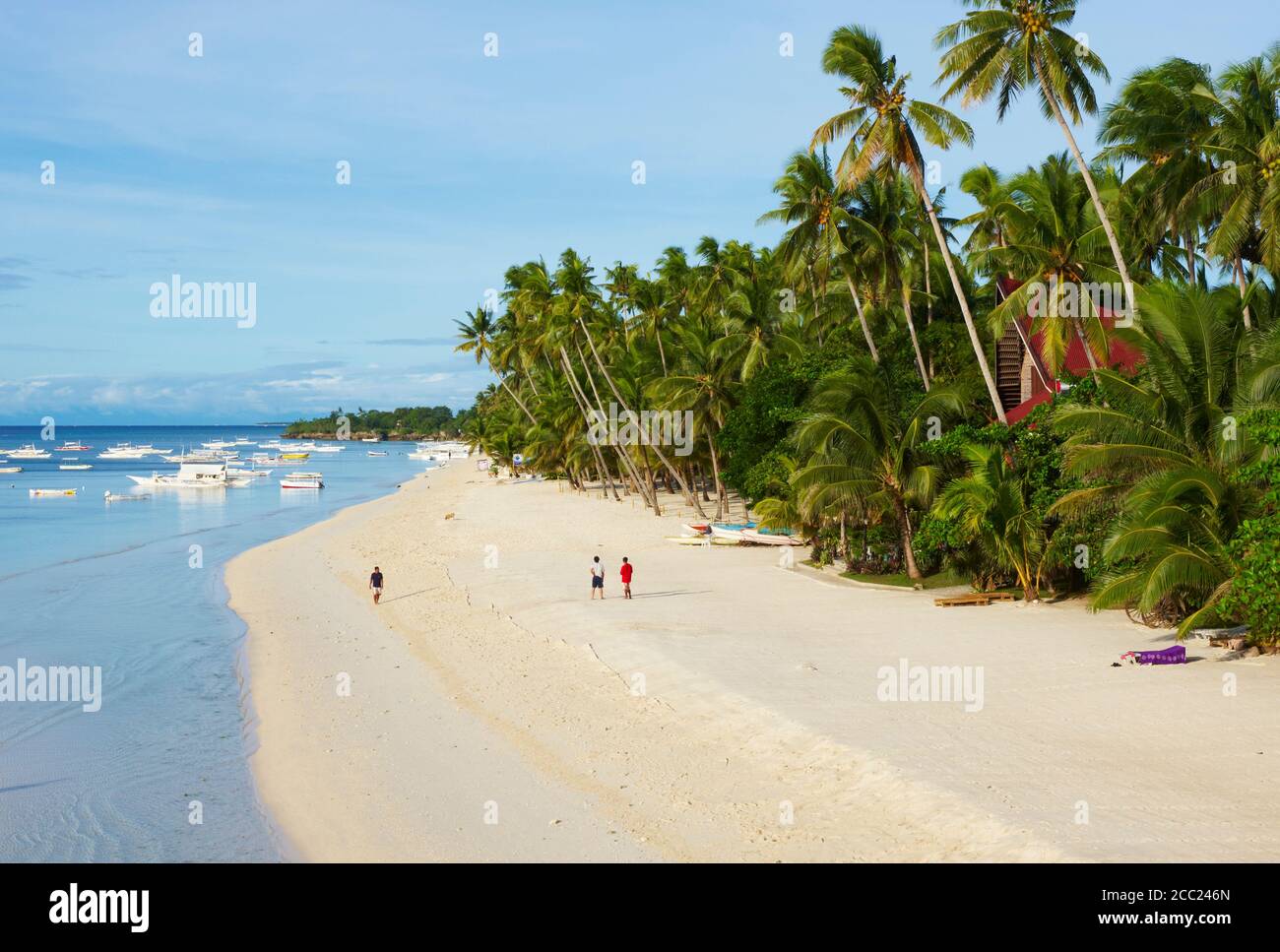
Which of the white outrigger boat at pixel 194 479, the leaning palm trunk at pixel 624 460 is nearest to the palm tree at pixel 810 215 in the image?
the leaning palm trunk at pixel 624 460

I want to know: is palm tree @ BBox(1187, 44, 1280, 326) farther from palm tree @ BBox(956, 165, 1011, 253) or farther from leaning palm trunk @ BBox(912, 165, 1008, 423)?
palm tree @ BBox(956, 165, 1011, 253)

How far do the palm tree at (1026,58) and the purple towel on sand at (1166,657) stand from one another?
9.96m

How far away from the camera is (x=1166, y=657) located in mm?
14953

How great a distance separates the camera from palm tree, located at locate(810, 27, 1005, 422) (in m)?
24.8

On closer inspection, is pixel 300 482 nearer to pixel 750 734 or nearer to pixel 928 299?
pixel 928 299

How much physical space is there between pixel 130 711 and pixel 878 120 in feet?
69.4

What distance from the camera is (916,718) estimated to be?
13.1m

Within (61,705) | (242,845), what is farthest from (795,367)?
(242,845)

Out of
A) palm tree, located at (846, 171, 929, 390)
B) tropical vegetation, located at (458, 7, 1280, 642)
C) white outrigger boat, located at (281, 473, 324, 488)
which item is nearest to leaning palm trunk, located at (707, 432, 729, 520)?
tropical vegetation, located at (458, 7, 1280, 642)

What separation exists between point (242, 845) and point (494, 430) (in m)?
73.5

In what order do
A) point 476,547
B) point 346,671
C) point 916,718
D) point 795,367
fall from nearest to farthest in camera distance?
1. point 916,718
2. point 346,671
3. point 795,367
4. point 476,547

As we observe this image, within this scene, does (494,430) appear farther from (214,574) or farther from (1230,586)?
(1230,586)

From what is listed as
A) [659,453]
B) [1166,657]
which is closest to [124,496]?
[659,453]

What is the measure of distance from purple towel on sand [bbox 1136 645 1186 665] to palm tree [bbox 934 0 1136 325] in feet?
32.7
